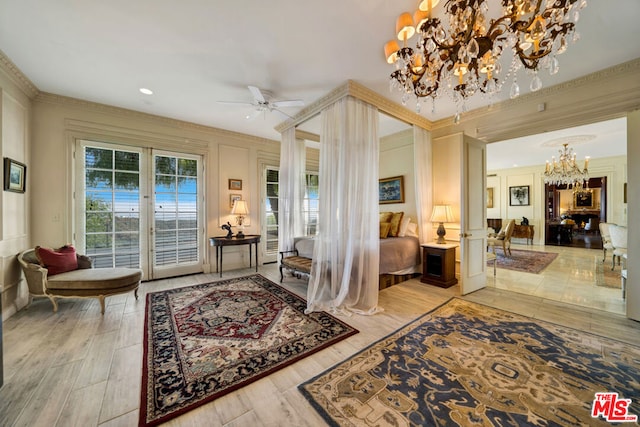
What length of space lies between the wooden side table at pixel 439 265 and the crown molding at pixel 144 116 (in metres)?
4.19

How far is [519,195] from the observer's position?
27.7 ft

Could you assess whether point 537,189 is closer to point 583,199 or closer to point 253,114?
point 583,199

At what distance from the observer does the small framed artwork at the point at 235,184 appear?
499cm

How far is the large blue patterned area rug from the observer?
4.67ft

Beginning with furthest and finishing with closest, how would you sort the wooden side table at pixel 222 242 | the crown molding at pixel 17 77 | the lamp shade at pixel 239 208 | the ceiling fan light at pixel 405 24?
the lamp shade at pixel 239 208
the wooden side table at pixel 222 242
the crown molding at pixel 17 77
the ceiling fan light at pixel 405 24

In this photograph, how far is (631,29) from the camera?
84.4 inches

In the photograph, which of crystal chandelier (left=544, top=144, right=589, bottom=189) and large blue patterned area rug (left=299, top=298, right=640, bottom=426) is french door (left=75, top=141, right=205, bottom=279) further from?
crystal chandelier (left=544, top=144, right=589, bottom=189)

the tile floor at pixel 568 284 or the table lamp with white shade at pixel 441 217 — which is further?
the table lamp with white shade at pixel 441 217

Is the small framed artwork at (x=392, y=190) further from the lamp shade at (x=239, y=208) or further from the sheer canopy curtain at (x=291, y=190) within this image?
the lamp shade at (x=239, y=208)

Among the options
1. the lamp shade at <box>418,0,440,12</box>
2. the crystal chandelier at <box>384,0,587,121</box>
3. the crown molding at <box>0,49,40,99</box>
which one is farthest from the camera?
the crown molding at <box>0,49,40,99</box>

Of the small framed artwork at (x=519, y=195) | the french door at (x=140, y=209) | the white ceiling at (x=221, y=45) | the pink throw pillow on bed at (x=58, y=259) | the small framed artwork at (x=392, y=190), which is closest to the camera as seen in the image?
the white ceiling at (x=221, y=45)

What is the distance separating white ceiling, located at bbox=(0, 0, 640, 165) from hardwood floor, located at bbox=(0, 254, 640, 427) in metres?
2.95

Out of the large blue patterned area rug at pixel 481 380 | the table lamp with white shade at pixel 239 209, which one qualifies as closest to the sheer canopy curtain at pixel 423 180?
the large blue patterned area rug at pixel 481 380

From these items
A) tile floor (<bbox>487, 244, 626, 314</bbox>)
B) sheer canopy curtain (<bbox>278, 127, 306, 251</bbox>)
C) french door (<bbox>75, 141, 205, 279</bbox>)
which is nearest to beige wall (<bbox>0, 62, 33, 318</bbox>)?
french door (<bbox>75, 141, 205, 279</bbox>)
